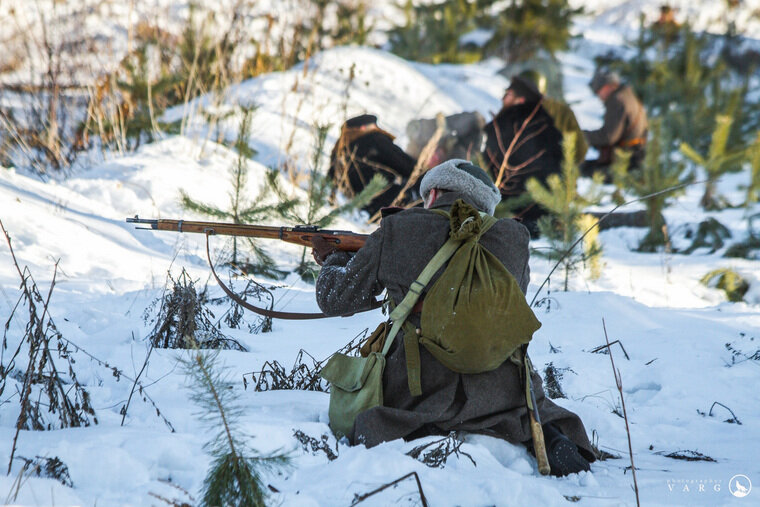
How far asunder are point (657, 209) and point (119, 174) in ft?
16.8

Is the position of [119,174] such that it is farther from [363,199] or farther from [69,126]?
[363,199]

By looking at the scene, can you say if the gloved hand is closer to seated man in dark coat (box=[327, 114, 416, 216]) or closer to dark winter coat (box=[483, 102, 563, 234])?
seated man in dark coat (box=[327, 114, 416, 216])

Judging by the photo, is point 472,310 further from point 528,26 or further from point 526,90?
point 528,26

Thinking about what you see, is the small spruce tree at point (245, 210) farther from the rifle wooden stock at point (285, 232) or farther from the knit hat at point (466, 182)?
the knit hat at point (466, 182)

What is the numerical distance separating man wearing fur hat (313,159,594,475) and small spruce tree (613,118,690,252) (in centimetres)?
416

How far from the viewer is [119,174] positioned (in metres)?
5.93

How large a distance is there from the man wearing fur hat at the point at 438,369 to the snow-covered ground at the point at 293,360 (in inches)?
3.4

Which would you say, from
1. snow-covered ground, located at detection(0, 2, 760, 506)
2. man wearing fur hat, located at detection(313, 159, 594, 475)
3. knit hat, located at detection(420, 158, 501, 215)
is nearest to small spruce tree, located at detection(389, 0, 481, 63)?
snow-covered ground, located at detection(0, 2, 760, 506)

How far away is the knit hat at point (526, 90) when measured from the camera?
723 centimetres

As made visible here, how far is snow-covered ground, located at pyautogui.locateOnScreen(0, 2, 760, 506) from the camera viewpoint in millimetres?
1777

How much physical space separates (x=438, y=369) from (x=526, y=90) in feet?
18.4

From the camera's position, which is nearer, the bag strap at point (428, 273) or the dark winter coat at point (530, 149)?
the bag strap at point (428, 273)

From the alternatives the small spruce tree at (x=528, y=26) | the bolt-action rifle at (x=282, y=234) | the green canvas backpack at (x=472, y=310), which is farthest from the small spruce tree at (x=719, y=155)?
the small spruce tree at (x=528, y=26)

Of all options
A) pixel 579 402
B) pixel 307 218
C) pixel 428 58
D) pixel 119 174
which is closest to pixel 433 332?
pixel 579 402
